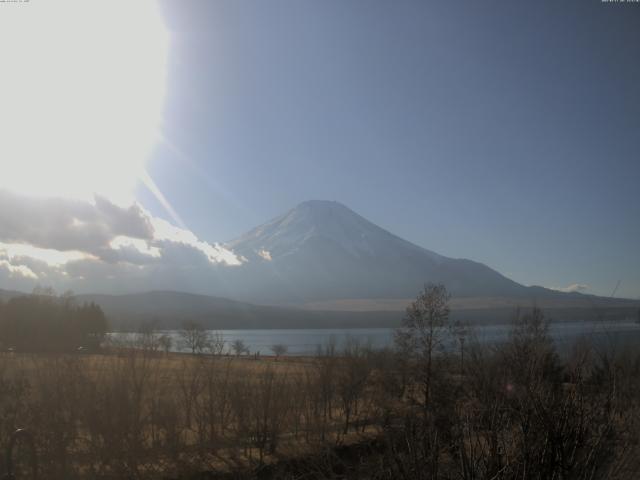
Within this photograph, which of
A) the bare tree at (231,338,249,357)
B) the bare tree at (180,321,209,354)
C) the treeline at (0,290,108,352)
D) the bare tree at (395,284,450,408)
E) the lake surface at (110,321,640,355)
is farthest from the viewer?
the bare tree at (180,321,209,354)

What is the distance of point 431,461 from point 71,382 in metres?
11.0

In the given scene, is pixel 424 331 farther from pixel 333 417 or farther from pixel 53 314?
pixel 53 314

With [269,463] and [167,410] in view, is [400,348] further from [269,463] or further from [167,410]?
[167,410]

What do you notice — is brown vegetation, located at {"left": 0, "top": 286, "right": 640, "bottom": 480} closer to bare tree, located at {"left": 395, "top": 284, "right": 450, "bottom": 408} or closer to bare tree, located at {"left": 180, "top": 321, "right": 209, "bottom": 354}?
bare tree, located at {"left": 395, "top": 284, "right": 450, "bottom": 408}

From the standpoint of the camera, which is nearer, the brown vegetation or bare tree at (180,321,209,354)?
the brown vegetation

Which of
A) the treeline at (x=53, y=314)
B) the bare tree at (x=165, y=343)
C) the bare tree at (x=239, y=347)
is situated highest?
the treeline at (x=53, y=314)

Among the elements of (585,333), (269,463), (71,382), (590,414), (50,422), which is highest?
(585,333)

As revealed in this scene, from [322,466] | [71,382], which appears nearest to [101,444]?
[71,382]

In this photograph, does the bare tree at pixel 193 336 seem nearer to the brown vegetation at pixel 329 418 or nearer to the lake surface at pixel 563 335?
the lake surface at pixel 563 335

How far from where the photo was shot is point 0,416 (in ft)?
35.5

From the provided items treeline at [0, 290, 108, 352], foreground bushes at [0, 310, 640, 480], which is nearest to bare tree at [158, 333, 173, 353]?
foreground bushes at [0, 310, 640, 480]

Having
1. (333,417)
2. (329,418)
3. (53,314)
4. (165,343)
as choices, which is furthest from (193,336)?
(329,418)

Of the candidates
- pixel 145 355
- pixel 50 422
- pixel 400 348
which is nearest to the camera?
pixel 50 422

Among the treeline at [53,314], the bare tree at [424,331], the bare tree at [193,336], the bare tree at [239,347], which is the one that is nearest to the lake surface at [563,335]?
the bare tree at [193,336]
